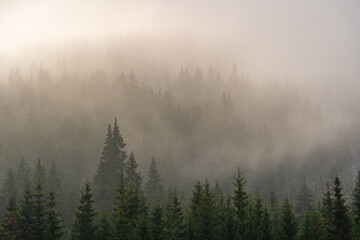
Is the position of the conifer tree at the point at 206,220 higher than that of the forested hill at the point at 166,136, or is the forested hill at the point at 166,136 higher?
the forested hill at the point at 166,136

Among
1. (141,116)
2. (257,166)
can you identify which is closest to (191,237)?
(257,166)

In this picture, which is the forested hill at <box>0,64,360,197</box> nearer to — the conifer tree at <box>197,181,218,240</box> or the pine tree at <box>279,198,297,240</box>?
the conifer tree at <box>197,181,218,240</box>

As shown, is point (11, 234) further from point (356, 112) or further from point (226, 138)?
point (356, 112)

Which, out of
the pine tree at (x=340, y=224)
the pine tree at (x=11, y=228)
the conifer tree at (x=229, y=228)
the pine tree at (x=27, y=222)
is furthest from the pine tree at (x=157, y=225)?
the pine tree at (x=340, y=224)

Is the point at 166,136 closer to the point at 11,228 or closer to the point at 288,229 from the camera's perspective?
the point at 288,229

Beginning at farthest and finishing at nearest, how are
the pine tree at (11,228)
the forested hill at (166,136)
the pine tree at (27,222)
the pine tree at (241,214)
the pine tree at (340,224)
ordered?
the forested hill at (166,136), the pine tree at (241,214), the pine tree at (27,222), the pine tree at (11,228), the pine tree at (340,224)

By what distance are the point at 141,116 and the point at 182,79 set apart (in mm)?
46753

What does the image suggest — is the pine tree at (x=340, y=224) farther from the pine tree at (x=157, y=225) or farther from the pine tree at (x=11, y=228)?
the pine tree at (x=11, y=228)

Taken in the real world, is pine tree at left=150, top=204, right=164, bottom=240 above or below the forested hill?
below

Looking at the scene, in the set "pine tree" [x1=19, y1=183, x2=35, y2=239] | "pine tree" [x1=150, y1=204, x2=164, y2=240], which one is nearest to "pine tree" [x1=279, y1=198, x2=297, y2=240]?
"pine tree" [x1=150, y1=204, x2=164, y2=240]

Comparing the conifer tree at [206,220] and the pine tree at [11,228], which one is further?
the conifer tree at [206,220]

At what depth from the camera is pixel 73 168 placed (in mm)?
84750

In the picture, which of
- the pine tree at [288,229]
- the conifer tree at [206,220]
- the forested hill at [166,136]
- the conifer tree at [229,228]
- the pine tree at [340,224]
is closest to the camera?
the pine tree at [340,224]

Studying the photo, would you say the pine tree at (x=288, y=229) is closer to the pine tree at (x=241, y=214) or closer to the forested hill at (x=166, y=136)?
the pine tree at (x=241, y=214)
